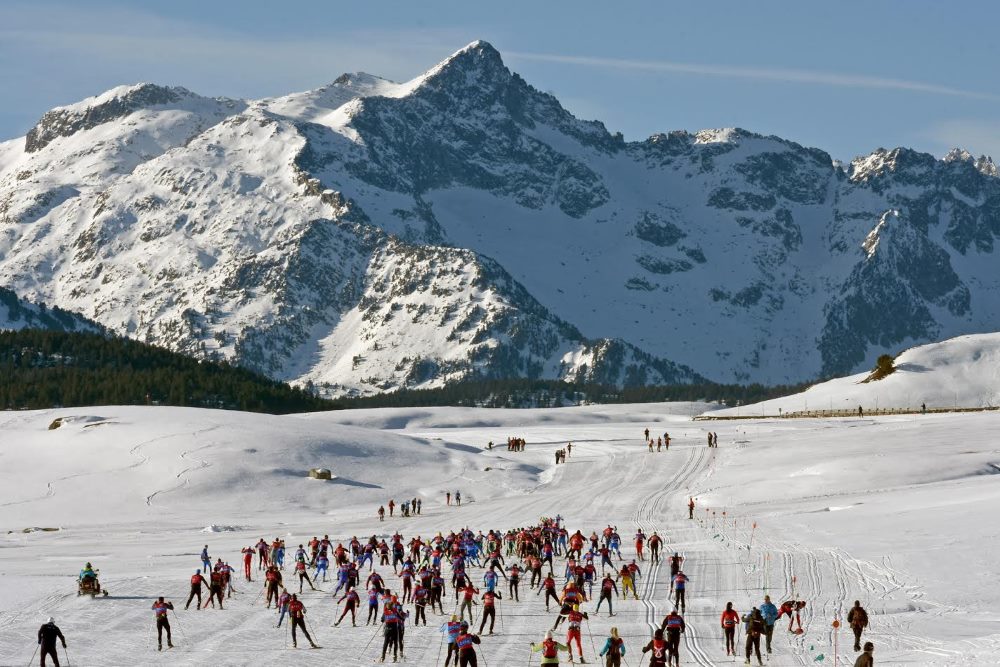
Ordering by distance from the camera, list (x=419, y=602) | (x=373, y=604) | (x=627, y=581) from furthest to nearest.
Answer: (x=627, y=581) < (x=419, y=602) < (x=373, y=604)

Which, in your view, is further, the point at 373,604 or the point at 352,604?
the point at 352,604

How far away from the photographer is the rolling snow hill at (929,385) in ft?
469

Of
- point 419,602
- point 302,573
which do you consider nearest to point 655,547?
point 302,573

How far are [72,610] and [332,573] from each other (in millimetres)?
13303

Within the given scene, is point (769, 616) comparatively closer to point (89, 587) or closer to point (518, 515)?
point (89, 587)

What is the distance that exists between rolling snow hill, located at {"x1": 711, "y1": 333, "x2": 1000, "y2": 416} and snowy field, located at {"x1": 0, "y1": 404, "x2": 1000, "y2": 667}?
14795 mm

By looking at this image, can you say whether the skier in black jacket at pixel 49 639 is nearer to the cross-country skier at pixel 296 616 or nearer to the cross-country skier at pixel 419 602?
the cross-country skier at pixel 296 616

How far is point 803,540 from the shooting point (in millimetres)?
62625

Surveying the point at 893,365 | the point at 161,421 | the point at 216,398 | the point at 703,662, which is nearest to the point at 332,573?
the point at 703,662

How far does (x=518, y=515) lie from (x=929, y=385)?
76831mm

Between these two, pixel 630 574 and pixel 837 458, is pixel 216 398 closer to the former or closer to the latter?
pixel 837 458

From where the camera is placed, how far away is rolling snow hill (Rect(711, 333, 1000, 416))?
5625 inches

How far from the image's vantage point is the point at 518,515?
82.1 meters

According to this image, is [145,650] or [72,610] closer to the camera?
[145,650]
